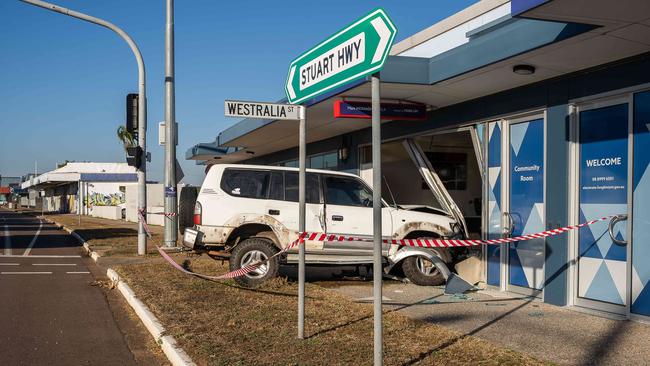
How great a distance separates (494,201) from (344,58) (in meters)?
6.03

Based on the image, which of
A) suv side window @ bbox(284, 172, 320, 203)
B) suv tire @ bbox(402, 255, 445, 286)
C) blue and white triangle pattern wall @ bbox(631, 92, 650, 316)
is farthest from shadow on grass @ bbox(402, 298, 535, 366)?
suv side window @ bbox(284, 172, 320, 203)

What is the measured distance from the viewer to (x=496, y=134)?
10539mm

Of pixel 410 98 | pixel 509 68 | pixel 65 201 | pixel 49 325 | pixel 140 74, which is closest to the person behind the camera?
pixel 49 325

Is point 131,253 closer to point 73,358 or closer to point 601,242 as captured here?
point 73,358

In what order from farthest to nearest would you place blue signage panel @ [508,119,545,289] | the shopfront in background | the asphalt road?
blue signage panel @ [508,119,545,289] → the shopfront in background → the asphalt road

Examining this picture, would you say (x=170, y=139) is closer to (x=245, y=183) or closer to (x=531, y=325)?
(x=245, y=183)

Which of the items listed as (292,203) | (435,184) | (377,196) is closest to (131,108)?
(292,203)

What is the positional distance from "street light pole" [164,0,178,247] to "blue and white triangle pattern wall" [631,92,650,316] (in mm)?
12204

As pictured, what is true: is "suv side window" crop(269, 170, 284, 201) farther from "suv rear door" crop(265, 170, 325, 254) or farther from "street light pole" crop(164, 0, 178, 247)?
"street light pole" crop(164, 0, 178, 247)

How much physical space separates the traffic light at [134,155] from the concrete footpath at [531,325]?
26.6ft

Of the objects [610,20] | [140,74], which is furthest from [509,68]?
[140,74]

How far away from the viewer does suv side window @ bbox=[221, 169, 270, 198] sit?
10.7 meters

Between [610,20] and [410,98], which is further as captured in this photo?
[410,98]

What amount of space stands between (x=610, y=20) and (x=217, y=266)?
365 inches
